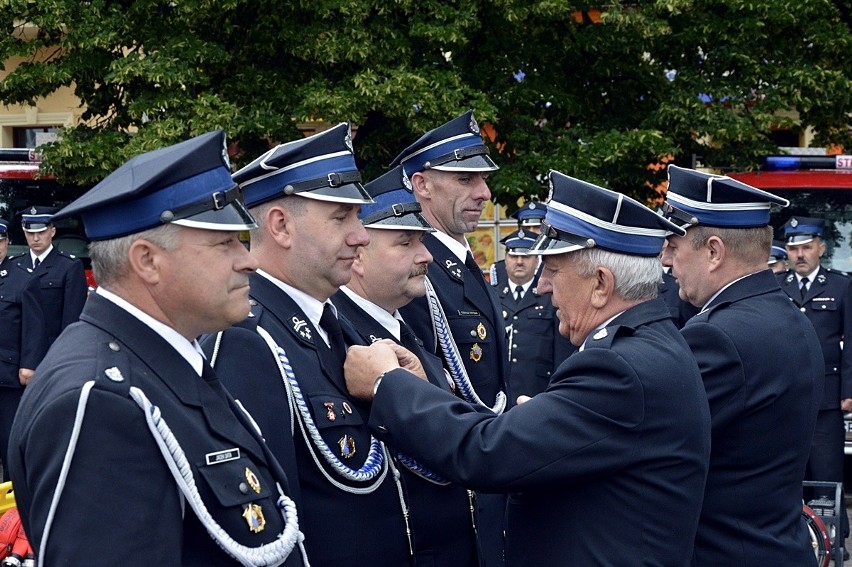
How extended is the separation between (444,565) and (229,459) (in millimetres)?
1291

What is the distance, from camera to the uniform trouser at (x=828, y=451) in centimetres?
940

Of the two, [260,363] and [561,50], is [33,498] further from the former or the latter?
[561,50]

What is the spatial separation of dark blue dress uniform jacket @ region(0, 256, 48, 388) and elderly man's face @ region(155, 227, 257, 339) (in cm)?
881

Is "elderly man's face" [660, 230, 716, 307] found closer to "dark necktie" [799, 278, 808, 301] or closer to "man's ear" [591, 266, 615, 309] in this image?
"man's ear" [591, 266, 615, 309]

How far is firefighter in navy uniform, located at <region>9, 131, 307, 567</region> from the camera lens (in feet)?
7.02

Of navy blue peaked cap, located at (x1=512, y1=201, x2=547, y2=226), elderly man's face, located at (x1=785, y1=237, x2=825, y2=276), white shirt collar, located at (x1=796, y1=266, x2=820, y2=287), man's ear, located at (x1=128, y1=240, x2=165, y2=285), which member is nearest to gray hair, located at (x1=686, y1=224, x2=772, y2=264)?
man's ear, located at (x1=128, y1=240, x2=165, y2=285)

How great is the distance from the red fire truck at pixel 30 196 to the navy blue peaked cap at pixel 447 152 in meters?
7.72

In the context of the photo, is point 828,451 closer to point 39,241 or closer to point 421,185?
point 421,185

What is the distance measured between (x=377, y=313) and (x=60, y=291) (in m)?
8.07

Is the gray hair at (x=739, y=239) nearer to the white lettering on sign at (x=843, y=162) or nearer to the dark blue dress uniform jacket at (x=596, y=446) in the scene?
the dark blue dress uniform jacket at (x=596, y=446)

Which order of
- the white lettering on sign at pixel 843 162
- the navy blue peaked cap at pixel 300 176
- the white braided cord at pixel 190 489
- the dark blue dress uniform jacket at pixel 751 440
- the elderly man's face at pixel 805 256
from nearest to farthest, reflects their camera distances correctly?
the white braided cord at pixel 190 489
the navy blue peaked cap at pixel 300 176
the dark blue dress uniform jacket at pixel 751 440
the elderly man's face at pixel 805 256
the white lettering on sign at pixel 843 162

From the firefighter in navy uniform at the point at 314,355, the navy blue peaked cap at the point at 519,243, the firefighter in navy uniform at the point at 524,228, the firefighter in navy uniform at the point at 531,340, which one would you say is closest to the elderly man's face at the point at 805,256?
the firefighter in navy uniform at the point at 531,340

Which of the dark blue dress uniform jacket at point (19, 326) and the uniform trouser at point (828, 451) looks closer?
the uniform trouser at point (828, 451)

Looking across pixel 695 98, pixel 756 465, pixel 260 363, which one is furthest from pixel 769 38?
pixel 260 363
